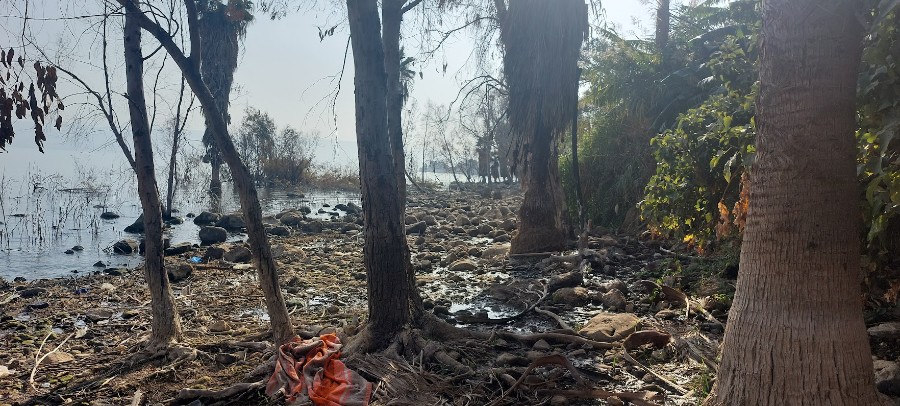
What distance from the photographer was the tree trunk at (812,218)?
3150 mm

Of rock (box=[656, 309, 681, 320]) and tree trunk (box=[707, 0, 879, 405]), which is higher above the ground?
tree trunk (box=[707, 0, 879, 405])

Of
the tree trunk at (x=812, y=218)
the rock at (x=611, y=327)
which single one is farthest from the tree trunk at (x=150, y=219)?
the tree trunk at (x=812, y=218)

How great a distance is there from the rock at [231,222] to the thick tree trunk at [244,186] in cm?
1459

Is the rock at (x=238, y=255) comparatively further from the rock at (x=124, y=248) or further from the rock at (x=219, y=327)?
the rock at (x=219, y=327)

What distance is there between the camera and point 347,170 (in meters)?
45.9

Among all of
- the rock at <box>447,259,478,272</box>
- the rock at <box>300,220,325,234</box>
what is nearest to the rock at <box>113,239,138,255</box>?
the rock at <box>300,220,325,234</box>

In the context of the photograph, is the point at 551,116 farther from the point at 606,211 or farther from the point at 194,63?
the point at 194,63

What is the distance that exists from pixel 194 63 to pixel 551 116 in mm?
6552

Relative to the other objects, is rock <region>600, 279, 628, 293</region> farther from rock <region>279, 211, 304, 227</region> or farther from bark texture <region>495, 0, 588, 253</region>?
rock <region>279, 211, 304, 227</region>

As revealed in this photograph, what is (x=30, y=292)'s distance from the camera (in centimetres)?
1018

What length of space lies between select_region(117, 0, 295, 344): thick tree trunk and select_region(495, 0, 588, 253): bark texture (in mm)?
6100

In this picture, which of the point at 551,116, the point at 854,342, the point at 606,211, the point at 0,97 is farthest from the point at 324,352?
the point at 606,211

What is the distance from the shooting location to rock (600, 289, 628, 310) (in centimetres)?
731

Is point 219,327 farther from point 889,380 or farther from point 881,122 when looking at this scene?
point 881,122
